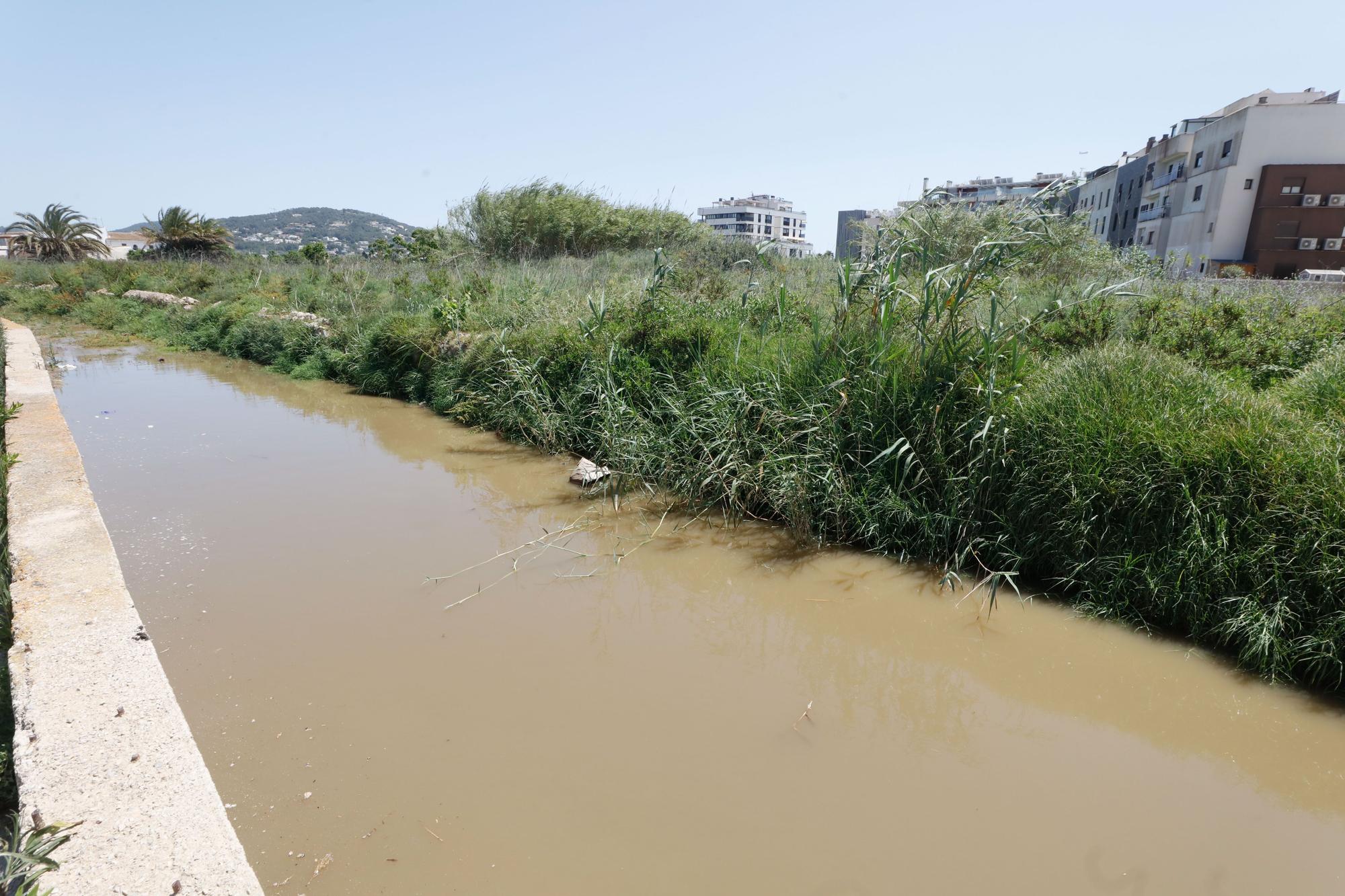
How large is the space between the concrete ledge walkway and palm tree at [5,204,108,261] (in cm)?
3863

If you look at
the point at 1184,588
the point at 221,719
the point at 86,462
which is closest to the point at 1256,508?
the point at 1184,588

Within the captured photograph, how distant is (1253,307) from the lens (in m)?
6.57

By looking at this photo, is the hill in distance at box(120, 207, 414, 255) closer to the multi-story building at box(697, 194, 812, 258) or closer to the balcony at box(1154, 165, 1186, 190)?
the multi-story building at box(697, 194, 812, 258)

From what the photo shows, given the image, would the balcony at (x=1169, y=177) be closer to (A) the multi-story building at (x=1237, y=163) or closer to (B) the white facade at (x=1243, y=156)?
(A) the multi-story building at (x=1237, y=163)

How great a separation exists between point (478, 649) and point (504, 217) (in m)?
19.6

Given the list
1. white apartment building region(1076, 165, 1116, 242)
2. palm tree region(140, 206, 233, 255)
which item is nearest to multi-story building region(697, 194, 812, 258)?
white apartment building region(1076, 165, 1116, 242)

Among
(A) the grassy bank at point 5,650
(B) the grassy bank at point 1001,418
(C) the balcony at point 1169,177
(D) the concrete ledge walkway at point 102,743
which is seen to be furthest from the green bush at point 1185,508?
(C) the balcony at point 1169,177

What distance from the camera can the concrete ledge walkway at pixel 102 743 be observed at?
193 cm

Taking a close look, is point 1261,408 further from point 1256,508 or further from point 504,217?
point 504,217

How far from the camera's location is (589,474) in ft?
22.4

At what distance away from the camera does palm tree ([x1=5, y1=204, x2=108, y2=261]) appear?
32.4 metres

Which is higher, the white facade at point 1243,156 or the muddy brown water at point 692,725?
the white facade at point 1243,156

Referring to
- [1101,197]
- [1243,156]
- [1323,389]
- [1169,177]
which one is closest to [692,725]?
[1323,389]

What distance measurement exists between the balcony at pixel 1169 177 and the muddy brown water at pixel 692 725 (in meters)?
51.2
